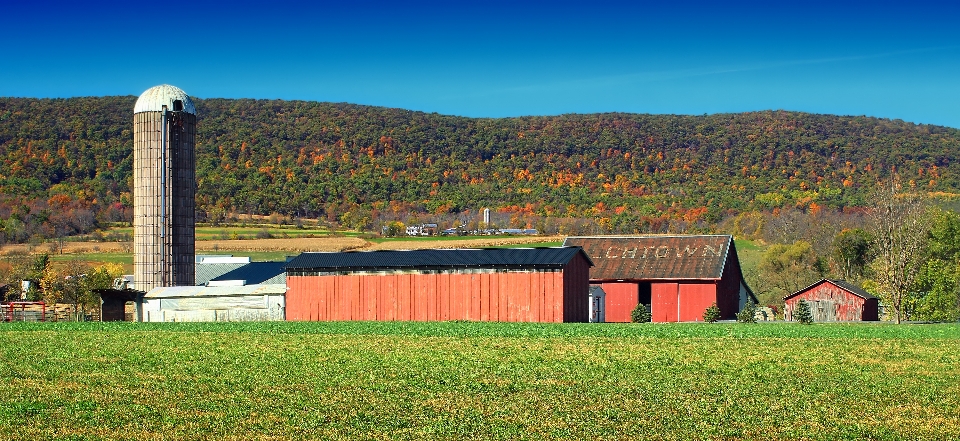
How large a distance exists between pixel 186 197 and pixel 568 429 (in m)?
40.1

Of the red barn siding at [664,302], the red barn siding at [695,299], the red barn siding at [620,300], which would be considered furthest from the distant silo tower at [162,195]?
the red barn siding at [695,299]

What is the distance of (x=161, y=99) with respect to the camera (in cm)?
5125

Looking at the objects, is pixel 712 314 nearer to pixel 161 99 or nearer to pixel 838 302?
pixel 838 302

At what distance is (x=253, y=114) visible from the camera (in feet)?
534

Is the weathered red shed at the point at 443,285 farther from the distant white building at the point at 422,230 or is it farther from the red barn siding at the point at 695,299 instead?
the distant white building at the point at 422,230

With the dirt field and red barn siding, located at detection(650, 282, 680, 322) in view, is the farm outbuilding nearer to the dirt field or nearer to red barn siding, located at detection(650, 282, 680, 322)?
red barn siding, located at detection(650, 282, 680, 322)

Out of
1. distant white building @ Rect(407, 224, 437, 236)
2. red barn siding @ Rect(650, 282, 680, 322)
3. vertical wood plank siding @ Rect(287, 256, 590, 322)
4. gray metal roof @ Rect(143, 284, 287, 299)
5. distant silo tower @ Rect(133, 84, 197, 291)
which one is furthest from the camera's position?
distant white building @ Rect(407, 224, 437, 236)

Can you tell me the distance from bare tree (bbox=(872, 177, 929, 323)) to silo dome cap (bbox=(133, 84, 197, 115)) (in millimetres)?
32164

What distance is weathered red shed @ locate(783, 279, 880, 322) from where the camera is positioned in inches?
2046

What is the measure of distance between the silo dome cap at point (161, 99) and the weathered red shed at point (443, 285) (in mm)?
10038

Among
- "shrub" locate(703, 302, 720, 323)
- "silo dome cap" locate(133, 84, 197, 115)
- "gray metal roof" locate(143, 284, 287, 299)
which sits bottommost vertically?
"shrub" locate(703, 302, 720, 323)

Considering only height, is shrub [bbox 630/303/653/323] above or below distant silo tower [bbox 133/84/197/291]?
below

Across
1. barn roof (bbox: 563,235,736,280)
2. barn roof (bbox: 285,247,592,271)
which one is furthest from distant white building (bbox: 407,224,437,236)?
barn roof (bbox: 285,247,592,271)

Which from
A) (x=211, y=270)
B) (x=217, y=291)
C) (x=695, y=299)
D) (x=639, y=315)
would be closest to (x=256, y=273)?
(x=211, y=270)
